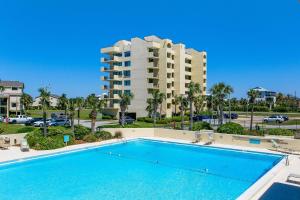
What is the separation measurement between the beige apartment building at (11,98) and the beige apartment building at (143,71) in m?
20.8

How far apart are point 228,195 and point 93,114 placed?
21277 mm

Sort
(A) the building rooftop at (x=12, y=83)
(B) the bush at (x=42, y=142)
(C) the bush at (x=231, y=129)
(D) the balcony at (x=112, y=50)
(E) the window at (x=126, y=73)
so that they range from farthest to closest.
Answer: (A) the building rooftop at (x=12, y=83) < (D) the balcony at (x=112, y=50) < (E) the window at (x=126, y=73) < (C) the bush at (x=231, y=129) < (B) the bush at (x=42, y=142)

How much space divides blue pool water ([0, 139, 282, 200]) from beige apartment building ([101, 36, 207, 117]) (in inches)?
A: 1333

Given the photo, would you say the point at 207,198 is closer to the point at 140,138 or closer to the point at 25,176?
the point at 25,176

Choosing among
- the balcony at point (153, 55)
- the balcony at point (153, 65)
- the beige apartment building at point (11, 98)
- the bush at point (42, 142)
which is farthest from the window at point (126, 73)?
the bush at point (42, 142)

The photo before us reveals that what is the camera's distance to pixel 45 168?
22.3 m

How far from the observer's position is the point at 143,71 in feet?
207

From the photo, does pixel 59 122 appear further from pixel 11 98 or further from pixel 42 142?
pixel 11 98

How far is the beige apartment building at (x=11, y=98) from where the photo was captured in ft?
203

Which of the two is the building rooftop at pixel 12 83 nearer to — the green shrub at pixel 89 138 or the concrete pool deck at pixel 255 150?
the green shrub at pixel 89 138

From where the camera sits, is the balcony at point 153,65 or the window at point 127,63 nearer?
the balcony at point 153,65

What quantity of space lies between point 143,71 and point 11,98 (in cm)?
3286

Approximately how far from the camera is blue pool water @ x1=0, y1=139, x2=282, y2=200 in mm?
16641

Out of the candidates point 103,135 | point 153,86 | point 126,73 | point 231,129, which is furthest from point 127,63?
point 231,129
